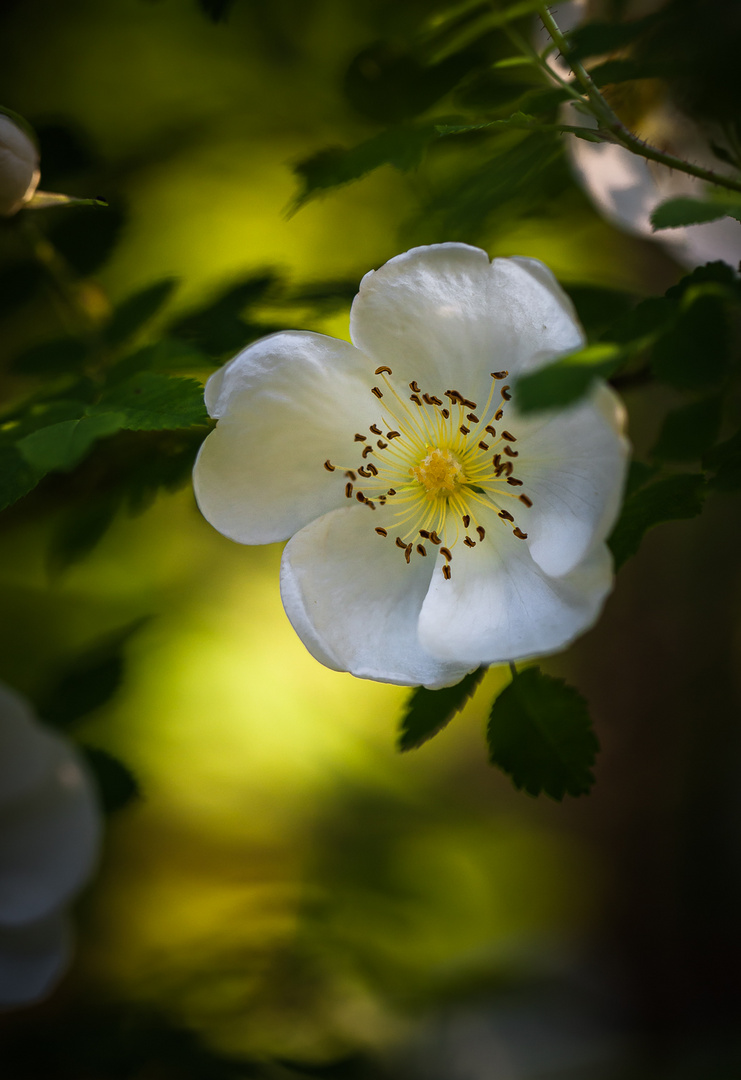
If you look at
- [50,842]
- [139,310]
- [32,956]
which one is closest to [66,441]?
[139,310]

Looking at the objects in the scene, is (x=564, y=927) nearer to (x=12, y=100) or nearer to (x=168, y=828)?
(x=168, y=828)

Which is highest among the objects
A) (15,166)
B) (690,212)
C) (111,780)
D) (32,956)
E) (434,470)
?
(15,166)

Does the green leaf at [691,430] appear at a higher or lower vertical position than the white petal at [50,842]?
higher

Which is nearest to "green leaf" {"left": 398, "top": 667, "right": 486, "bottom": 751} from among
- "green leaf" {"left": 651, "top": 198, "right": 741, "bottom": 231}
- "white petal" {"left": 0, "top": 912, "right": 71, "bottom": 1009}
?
"green leaf" {"left": 651, "top": 198, "right": 741, "bottom": 231}

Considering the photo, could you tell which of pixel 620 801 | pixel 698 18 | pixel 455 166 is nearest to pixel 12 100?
pixel 455 166

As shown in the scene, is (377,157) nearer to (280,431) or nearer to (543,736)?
(280,431)

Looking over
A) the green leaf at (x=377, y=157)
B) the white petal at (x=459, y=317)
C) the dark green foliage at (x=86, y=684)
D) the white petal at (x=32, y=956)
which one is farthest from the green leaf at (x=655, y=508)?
the white petal at (x=32, y=956)

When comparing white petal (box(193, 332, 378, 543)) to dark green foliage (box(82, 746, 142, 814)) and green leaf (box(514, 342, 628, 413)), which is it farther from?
dark green foliage (box(82, 746, 142, 814))

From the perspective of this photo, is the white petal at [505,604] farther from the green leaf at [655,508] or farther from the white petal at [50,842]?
the white petal at [50,842]
